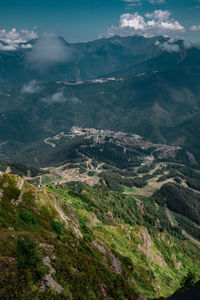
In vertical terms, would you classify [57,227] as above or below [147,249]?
above

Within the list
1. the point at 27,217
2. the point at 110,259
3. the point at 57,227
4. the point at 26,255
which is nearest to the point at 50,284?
the point at 26,255

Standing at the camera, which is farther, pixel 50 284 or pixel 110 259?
pixel 110 259

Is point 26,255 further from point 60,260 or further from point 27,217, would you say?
point 27,217

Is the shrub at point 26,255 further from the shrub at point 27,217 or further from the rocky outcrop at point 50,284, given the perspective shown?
the shrub at point 27,217

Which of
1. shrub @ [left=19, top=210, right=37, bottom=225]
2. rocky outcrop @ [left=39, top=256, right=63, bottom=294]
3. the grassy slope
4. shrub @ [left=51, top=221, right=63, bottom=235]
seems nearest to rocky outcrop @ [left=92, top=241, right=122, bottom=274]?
the grassy slope

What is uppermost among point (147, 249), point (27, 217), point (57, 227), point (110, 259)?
point (27, 217)

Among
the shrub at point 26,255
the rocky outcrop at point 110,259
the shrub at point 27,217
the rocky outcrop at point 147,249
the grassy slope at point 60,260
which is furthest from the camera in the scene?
the rocky outcrop at point 147,249

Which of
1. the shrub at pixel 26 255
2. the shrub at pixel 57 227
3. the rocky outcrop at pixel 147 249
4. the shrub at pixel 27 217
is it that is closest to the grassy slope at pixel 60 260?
the shrub at pixel 27 217

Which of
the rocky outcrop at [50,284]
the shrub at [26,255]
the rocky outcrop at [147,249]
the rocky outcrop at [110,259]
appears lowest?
the rocky outcrop at [147,249]

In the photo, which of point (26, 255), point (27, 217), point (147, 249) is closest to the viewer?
point (26, 255)

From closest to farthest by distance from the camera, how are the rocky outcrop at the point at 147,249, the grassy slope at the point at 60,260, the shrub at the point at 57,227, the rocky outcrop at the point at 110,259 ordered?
the grassy slope at the point at 60,260
the shrub at the point at 57,227
the rocky outcrop at the point at 110,259
the rocky outcrop at the point at 147,249

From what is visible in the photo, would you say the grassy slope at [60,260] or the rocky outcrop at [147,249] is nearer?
the grassy slope at [60,260]

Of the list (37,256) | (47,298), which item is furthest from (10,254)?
(47,298)
